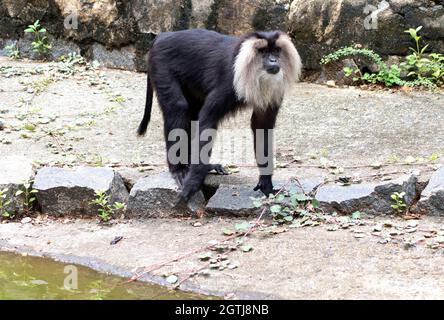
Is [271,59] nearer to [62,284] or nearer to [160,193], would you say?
[160,193]

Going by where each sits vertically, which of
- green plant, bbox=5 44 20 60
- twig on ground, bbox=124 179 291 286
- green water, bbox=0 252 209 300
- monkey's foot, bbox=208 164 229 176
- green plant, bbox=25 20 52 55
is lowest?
green water, bbox=0 252 209 300

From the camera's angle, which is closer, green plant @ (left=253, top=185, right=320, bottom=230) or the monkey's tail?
green plant @ (left=253, top=185, right=320, bottom=230)

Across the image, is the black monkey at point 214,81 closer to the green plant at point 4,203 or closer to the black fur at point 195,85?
the black fur at point 195,85

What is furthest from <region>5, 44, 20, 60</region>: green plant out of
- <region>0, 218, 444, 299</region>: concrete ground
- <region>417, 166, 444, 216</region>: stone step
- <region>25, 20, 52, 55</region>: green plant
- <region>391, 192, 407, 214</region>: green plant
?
<region>417, 166, 444, 216</region>: stone step

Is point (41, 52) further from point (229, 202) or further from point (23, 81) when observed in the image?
point (229, 202)

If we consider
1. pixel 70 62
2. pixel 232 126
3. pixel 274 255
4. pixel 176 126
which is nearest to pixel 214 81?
pixel 176 126

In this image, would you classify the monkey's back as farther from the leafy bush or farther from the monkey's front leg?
the leafy bush

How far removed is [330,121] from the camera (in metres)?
6.80

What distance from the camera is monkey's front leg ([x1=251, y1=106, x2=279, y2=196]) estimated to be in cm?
522

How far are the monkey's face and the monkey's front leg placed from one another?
1.09 ft

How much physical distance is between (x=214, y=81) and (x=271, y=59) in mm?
453

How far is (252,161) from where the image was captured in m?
6.00

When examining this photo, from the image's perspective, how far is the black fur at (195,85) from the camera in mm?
5059

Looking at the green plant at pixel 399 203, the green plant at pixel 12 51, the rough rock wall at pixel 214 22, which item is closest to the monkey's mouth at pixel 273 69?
the green plant at pixel 399 203
